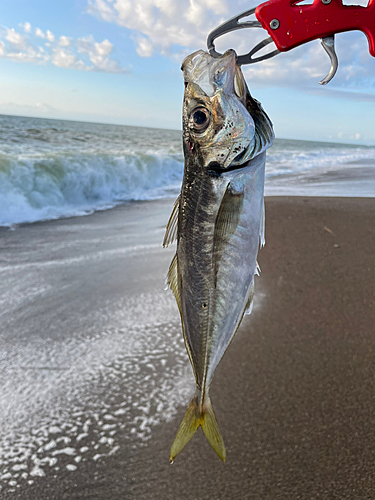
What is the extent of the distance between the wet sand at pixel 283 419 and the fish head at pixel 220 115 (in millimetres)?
1767

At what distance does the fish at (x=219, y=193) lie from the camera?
1.05 metres

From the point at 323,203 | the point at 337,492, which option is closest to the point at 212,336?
the point at 337,492

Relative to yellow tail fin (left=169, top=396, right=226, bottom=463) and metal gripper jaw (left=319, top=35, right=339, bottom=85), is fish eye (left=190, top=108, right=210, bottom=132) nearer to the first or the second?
metal gripper jaw (left=319, top=35, right=339, bottom=85)

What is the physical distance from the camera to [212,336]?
126cm

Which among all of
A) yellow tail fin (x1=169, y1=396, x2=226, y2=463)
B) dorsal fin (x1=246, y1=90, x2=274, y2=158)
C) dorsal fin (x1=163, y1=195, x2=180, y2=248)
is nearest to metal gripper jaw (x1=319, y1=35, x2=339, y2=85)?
dorsal fin (x1=246, y1=90, x2=274, y2=158)

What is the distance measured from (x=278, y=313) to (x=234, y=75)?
8.69ft

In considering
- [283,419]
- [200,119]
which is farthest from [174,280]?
[283,419]

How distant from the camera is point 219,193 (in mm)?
1099

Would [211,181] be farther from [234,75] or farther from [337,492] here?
[337,492]

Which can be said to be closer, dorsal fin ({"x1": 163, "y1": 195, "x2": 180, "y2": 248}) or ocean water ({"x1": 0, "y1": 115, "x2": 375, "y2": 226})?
dorsal fin ({"x1": 163, "y1": 195, "x2": 180, "y2": 248})

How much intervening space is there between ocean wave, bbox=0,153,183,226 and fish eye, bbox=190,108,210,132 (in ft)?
23.4

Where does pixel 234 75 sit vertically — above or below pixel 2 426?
above

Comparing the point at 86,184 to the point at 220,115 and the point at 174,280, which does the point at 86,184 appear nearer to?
the point at 174,280

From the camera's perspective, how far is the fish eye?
109 cm
